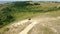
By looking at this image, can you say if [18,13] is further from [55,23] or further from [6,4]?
[55,23]

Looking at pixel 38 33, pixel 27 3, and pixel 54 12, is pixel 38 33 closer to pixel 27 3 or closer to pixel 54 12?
pixel 54 12

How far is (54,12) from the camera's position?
4445 mm

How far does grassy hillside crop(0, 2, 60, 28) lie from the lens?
14.3ft

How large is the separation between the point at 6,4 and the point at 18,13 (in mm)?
674

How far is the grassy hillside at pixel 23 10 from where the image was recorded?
14.3 feet

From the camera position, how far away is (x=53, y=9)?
4.59 metres

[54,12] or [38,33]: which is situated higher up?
[54,12]

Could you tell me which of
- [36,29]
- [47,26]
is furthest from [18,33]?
[47,26]

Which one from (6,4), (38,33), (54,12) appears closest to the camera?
(38,33)

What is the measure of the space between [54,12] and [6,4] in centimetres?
159

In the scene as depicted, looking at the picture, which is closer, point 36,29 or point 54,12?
point 36,29

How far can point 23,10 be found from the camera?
4.65m

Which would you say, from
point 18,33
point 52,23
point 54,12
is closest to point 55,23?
point 52,23

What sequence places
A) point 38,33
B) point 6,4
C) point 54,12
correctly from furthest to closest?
point 6,4 → point 54,12 → point 38,33
